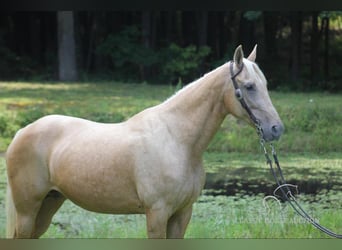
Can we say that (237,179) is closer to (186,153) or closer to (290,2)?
(290,2)

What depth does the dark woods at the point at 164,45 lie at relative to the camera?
23.8 ft

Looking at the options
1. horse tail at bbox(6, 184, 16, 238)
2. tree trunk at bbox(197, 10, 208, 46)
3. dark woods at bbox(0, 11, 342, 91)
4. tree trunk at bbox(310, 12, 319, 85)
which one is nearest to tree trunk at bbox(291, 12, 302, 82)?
dark woods at bbox(0, 11, 342, 91)

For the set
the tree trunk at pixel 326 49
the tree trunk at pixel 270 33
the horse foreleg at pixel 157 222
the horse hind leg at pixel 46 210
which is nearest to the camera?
the horse foreleg at pixel 157 222

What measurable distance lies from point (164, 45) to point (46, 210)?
3.85m

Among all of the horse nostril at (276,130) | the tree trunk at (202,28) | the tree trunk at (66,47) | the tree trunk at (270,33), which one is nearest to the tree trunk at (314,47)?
the tree trunk at (270,33)

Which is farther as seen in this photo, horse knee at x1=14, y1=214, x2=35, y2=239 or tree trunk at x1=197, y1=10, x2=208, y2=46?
tree trunk at x1=197, y1=10, x2=208, y2=46

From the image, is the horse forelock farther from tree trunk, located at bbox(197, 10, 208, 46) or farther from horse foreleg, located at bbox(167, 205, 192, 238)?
tree trunk, located at bbox(197, 10, 208, 46)

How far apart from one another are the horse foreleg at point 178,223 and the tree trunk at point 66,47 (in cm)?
399

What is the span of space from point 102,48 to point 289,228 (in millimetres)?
3053

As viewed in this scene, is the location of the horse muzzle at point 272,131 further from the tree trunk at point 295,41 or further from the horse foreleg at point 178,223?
the tree trunk at point 295,41

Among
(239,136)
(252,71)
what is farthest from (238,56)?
(239,136)

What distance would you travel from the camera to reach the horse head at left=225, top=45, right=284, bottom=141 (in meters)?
3.52

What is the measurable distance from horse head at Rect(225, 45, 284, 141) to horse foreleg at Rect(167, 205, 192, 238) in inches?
22.9

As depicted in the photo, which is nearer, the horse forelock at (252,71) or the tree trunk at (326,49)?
the horse forelock at (252,71)
